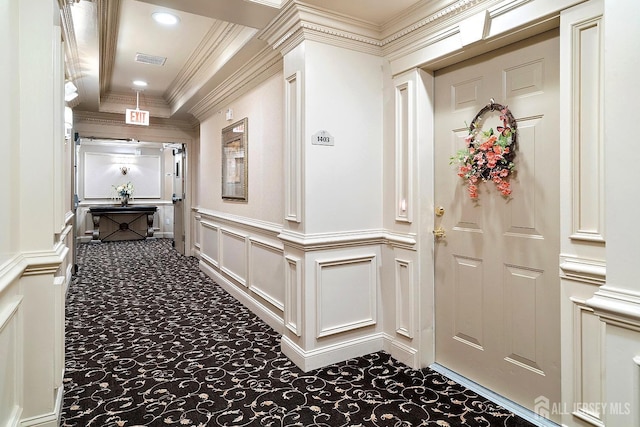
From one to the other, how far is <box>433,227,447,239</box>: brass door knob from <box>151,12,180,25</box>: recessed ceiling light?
305 cm

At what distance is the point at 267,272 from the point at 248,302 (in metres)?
0.63

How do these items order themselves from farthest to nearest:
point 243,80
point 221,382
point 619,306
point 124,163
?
point 124,163, point 243,80, point 221,382, point 619,306

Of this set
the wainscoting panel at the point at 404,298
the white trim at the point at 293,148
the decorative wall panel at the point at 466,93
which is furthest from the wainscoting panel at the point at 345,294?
the decorative wall panel at the point at 466,93

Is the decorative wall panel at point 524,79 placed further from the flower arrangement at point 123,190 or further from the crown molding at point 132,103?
the flower arrangement at point 123,190

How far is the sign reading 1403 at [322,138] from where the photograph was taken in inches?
111

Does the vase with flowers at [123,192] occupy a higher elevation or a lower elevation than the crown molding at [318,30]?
lower

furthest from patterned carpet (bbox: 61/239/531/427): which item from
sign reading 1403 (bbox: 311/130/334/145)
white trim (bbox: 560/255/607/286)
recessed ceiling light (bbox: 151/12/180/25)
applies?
recessed ceiling light (bbox: 151/12/180/25)

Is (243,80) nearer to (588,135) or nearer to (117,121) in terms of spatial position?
(588,135)

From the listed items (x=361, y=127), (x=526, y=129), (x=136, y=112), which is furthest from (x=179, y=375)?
(x=136, y=112)

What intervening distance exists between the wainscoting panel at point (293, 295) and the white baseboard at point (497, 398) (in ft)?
3.53

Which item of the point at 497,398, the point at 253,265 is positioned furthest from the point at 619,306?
the point at 253,265

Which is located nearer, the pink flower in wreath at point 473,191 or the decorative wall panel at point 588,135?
the decorative wall panel at point 588,135

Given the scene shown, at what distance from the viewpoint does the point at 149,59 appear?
4.60 m

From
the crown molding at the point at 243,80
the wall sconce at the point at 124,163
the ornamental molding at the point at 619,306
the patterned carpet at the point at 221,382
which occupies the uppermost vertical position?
the crown molding at the point at 243,80
